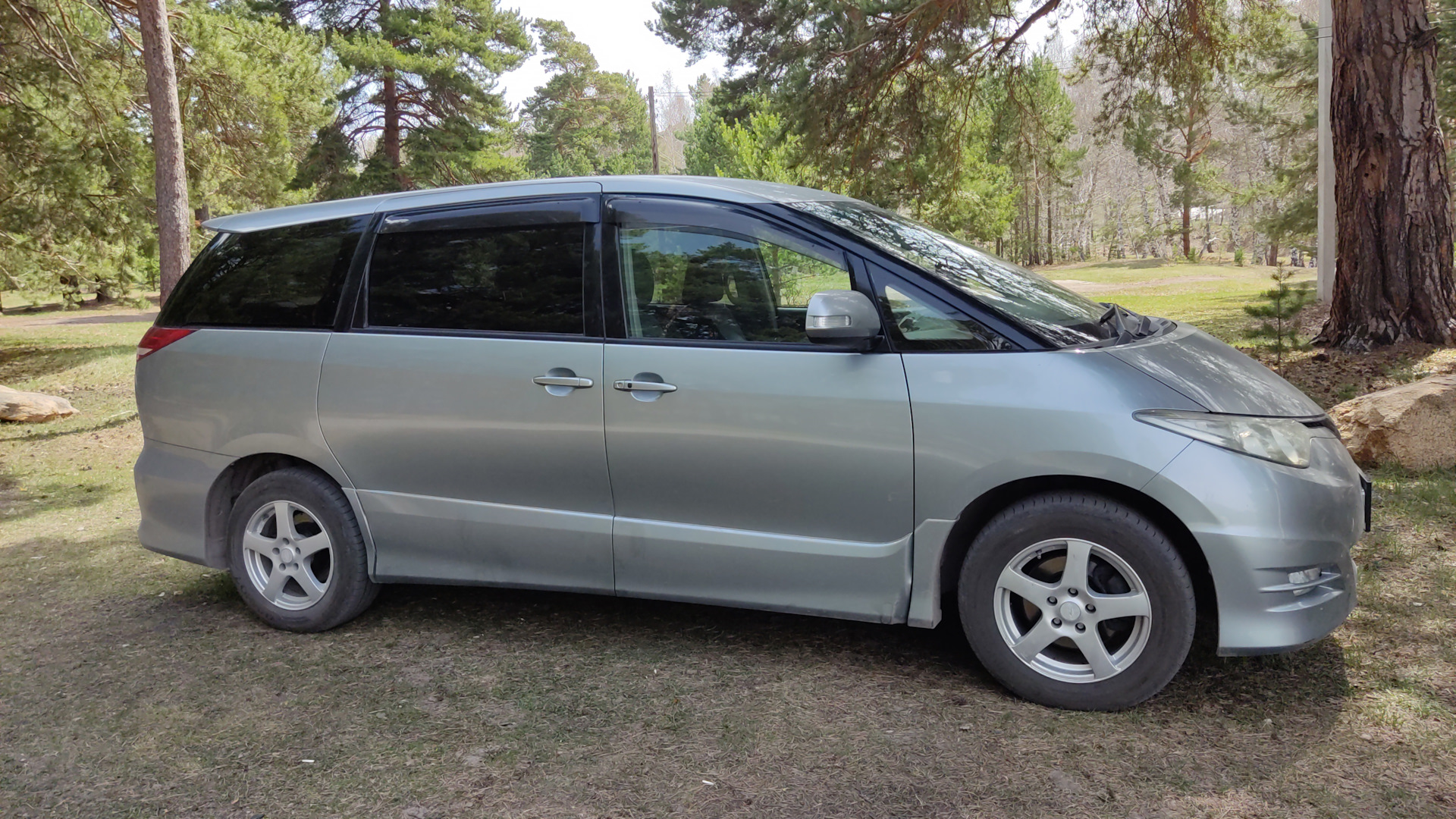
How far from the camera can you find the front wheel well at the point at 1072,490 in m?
3.27

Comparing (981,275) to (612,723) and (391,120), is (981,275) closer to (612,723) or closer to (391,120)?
(612,723)

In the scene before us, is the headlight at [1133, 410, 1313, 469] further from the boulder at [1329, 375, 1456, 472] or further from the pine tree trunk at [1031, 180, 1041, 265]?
the pine tree trunk at [1031, 180, 1041, 265]

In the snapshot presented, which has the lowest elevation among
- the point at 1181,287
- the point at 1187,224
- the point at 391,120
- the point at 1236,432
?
the point at 1236,432

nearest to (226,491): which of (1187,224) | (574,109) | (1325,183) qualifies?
(1325,183)

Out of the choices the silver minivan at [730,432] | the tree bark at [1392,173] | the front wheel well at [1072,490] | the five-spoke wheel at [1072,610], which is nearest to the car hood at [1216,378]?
the silver minivan at [730,432]

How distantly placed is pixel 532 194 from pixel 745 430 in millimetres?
1302

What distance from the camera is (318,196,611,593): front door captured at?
12.7 feet

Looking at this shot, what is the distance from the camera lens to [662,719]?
3461 mm

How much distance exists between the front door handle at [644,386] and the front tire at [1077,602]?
1.17 metres

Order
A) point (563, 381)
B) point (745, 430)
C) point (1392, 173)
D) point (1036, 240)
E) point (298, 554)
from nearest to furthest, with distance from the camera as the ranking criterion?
point (745, 430) → point (563, 381) → point (298, 554) → point (1392, 173) → point (1036, 240)

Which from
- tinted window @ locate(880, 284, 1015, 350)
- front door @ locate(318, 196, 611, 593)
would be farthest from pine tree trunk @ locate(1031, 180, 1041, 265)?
tinted window @ locate(880, 284, 1015, 350)

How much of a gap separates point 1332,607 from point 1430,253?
8.18m

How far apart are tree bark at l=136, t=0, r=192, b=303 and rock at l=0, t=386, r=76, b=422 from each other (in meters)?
1.74

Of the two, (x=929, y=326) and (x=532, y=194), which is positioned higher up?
(x=532, y=194)
